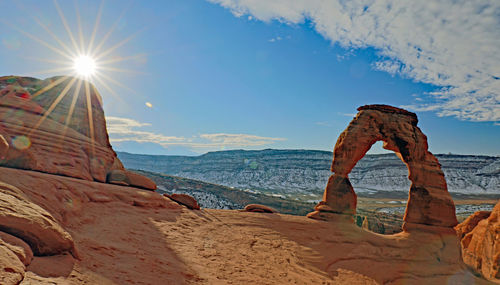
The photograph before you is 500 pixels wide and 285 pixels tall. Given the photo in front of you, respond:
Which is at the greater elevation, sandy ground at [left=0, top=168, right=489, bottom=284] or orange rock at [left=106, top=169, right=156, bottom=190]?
orange rock at [left=106, top=169, right=156, bottom=190]

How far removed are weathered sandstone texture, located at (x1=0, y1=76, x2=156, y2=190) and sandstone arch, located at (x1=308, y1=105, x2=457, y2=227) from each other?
10.3 m

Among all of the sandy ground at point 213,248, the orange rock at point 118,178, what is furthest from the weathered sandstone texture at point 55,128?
the sandy ground at point 213,248

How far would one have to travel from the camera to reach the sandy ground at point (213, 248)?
16.8 ft

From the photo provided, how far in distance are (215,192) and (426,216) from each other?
116ft

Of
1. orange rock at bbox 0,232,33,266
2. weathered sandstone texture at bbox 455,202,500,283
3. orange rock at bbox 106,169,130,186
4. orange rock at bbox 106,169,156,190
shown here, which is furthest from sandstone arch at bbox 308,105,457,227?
orange rock at bbox 0,232,33,266

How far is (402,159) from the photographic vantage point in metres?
14.0

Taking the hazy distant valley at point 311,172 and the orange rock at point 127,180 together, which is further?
the hazy distant valley at point 311,172

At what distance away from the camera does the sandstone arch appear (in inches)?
489

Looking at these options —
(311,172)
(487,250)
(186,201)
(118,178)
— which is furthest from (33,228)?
(311,172)

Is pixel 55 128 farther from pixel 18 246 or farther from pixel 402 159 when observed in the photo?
pixel 402 159

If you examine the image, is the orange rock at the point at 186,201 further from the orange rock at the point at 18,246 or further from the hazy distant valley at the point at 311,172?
the hazy distant valley at the point at 311,172

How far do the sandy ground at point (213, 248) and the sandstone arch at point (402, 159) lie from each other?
84 centimetres

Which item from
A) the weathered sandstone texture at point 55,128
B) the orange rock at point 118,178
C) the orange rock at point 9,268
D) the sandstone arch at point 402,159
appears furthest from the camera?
the orange rock at point 118,178

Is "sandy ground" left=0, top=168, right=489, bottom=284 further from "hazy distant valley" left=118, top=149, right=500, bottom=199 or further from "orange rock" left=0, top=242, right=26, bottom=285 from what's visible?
"hazy distant valley" left=118, top=149, right=500, bottom=199
